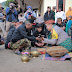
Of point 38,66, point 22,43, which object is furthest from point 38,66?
point 22,43

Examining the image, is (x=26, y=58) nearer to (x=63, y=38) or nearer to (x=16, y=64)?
(x=16, y=64)

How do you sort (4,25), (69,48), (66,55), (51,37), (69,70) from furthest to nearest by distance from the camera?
(4,25) → (51,37) → (69,48) → (66,55) → (69,70)

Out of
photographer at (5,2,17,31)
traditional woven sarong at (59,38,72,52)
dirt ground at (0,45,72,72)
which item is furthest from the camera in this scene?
photographer at (5,2,17,31)

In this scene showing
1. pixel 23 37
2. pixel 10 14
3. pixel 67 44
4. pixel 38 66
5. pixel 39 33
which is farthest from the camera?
pixel 10 14

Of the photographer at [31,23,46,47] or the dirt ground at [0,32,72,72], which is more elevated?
the photographer at [31,23,46,47]

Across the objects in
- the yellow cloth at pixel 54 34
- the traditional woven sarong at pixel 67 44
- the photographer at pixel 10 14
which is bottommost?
the traditional woven sarong at pixel 67 44

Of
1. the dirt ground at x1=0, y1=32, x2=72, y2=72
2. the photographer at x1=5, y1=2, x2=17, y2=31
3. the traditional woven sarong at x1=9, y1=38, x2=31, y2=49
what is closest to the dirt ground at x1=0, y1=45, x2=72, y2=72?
the dirt ground at x1=0, y1=32, x2=72, y2=72

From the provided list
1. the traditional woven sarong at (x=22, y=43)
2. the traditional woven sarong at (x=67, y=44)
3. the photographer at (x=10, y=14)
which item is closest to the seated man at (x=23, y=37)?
the traditional woven sarong at (x=22, y=43)

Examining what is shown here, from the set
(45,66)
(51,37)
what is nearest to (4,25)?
(51,37)

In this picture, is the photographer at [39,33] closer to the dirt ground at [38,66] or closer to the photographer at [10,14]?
the dirt ground at [38,66]

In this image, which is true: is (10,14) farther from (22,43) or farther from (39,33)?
→ (22,43)

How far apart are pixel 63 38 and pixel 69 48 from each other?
1.19 feet

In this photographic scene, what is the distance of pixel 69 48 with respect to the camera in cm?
381

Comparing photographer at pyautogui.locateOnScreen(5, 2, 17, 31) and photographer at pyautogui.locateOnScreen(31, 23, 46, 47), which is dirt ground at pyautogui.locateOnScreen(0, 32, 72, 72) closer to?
photographer at pyautogui.locateOnScreen(31, 23, 46, 47)
